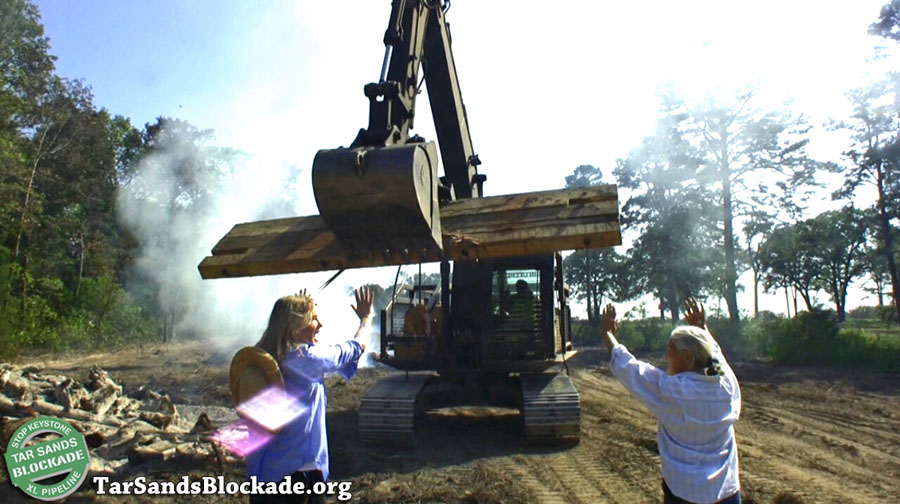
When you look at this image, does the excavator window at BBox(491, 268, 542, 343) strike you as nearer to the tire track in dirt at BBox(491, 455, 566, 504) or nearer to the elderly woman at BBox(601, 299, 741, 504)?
the tire track in dirt at BBox(491, 455, 566, 504)

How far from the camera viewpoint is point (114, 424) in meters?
8.37

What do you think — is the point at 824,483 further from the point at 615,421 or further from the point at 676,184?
the point at 676,184

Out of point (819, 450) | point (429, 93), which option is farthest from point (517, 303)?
point (819, 450)

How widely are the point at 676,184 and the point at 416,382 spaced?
78.7ft

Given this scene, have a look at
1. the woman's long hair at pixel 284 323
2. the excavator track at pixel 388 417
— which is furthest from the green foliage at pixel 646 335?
the woman's long hair at pixel 284 323

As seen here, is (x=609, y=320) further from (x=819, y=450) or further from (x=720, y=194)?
(x=720, y=194)

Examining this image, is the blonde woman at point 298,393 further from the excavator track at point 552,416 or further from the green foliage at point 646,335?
the green foliage at point 646,335

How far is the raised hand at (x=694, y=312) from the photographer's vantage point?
137 inches

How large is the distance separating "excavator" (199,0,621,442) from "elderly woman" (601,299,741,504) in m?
1.53

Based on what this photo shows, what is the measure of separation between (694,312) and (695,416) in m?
0.81

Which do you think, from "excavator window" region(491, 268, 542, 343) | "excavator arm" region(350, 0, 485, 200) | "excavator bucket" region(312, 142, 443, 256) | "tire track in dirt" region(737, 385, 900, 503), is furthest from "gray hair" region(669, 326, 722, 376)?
"excavator window" region(491, 268, 542, 343)

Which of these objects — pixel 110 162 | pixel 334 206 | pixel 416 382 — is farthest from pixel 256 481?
pixel 110 162

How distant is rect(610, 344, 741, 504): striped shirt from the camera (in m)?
2.89

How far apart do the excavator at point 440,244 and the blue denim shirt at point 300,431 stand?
149cm
